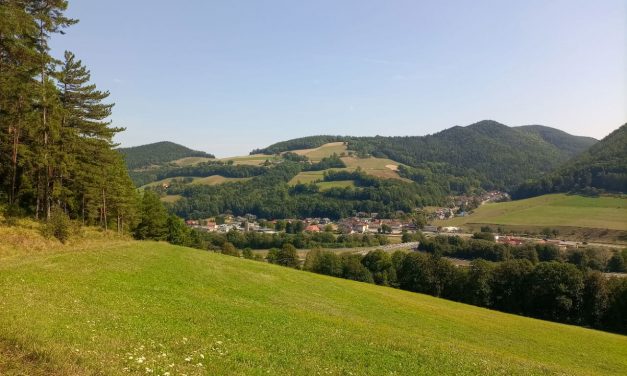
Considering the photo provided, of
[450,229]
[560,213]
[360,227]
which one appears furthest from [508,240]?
[360,227]

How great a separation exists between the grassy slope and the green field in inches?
4523

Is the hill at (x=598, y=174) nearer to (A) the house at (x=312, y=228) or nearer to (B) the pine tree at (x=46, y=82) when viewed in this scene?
(A) the house at (x=312, y=228)

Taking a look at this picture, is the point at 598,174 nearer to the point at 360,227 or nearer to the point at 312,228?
the point at 360,227

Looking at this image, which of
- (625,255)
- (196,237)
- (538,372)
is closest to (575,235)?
(625,255)

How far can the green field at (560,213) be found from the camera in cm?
13256

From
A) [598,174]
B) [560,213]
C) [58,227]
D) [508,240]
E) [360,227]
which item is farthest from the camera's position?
[360,227]

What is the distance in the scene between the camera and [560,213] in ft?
496

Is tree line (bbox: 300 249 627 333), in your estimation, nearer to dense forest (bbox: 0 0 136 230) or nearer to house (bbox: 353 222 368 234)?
dense forest (bbox: 0 0 136 230)

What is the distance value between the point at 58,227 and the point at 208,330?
85.3 ft

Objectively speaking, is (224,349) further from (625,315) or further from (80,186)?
(625,315)

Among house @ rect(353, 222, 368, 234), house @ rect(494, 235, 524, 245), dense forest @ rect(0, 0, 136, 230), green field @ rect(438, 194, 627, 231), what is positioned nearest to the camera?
dense forest @ rect(0, 0, 136, 230)

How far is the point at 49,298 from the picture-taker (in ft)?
55.2

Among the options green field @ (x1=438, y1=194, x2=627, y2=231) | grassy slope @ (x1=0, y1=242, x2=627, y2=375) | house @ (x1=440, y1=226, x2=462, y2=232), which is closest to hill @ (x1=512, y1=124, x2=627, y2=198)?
green field @ (x1=438, y1=194, x2=627, y2=231)

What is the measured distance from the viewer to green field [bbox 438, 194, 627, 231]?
13256cm
